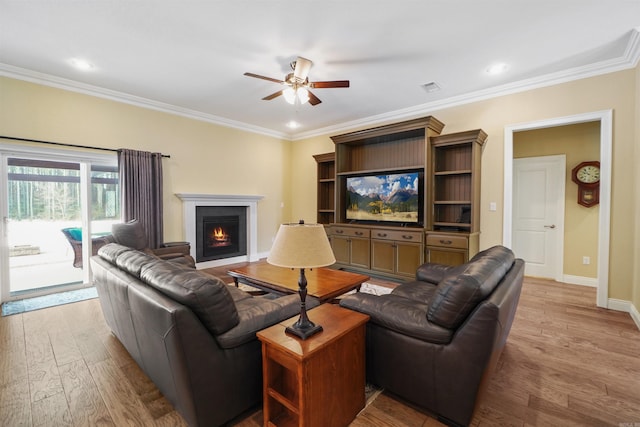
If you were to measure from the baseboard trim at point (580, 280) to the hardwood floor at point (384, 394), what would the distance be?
4.45 ft

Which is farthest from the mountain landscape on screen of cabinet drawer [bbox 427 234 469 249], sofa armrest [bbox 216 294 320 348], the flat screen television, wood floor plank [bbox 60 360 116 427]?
wood floor plank [bbox 60 360 116 427]

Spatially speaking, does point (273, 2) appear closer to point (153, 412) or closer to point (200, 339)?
point (200, 339)

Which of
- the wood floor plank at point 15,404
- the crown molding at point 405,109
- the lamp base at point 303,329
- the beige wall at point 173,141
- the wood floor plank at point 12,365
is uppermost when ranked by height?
the crown molding at point 405,109

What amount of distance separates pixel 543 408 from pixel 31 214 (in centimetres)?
568

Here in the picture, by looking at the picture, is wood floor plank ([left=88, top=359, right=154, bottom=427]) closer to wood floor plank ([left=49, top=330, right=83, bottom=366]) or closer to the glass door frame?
wood floor plank ([left=49, top=330, right=83, bottom=366])

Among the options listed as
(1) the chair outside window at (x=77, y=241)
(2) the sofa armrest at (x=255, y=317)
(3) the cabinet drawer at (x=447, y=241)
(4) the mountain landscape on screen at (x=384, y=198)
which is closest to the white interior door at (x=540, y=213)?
(3) the cabinet drawer at (x=447, y=241)

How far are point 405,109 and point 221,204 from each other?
12.5 feet

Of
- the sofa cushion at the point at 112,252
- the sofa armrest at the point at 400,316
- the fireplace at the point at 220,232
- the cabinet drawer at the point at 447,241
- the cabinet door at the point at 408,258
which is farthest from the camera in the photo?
the fireplace at the point at 220,232

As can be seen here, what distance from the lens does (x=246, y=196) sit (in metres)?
5.79

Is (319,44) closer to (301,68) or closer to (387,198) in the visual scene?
(301,68)

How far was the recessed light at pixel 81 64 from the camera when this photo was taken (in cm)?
324

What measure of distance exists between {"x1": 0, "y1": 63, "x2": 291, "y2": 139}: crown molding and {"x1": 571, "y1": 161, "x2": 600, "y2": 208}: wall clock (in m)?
5.63

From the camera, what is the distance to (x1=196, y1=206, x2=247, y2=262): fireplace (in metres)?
5.32

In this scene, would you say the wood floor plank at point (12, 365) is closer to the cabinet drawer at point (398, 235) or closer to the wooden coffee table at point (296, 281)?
the wooden coffee table at point (296, 281)
